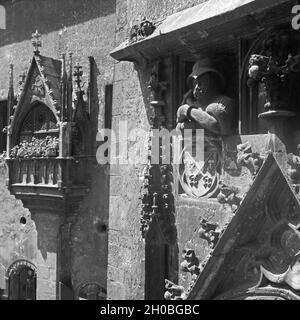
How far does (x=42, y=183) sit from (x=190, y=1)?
15.6ft

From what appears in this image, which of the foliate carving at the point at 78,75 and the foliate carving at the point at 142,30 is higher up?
the foliate carving at the point at 78,75

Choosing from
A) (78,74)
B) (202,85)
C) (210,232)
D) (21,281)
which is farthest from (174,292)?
(21,281)

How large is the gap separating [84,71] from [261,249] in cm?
572

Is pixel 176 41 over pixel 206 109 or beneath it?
over

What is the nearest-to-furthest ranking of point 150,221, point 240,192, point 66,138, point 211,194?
point 240,192
point 211,194
point 150,221
point 66,138

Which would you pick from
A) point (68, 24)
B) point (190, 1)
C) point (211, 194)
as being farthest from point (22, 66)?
point (211, 194)

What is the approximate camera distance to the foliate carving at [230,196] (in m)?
4.05

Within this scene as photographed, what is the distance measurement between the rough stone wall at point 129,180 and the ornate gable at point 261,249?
1.04 m

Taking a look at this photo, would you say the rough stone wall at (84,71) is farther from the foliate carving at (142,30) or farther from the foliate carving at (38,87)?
the foliate carving at (142,30)

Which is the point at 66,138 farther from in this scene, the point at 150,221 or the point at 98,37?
the point at 150,221

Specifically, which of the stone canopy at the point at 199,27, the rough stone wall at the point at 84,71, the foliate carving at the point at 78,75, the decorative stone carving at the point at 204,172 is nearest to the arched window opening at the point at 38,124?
the foliate carving at the point at 78,75

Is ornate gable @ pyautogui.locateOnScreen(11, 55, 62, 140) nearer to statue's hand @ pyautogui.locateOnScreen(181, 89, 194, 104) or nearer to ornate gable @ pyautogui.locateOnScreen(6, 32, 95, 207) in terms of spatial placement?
ornate gable @ pyautogui.locateOnScreen(6, 32, 95, 207)

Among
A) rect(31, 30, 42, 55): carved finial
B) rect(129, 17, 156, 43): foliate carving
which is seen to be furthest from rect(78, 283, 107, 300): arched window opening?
rect(129, 17, 156, 43): foliate carving

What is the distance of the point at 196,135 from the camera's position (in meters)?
4.60
